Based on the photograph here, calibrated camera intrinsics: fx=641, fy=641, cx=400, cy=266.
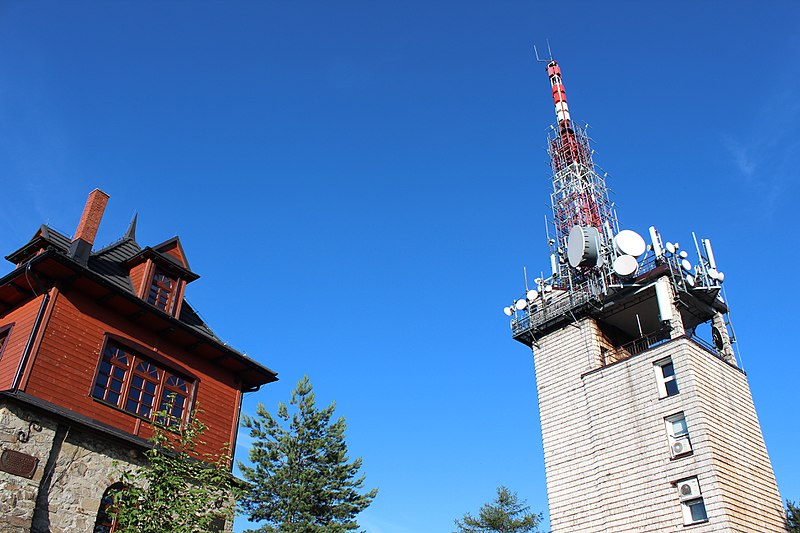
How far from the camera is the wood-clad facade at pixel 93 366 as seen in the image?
18.8 metres

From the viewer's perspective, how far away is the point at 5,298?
22422mm

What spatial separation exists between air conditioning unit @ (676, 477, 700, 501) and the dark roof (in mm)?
17527

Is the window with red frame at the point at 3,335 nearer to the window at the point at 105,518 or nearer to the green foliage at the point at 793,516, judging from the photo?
the window at the point at 105,518

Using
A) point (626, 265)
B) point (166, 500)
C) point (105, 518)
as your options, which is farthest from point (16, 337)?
point (626, 265)

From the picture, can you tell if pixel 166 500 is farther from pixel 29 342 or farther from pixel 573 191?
pixel 573 191

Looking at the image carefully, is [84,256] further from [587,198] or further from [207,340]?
[587,198]

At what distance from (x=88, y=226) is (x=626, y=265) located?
24551 millimetres

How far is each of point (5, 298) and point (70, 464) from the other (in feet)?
22.3

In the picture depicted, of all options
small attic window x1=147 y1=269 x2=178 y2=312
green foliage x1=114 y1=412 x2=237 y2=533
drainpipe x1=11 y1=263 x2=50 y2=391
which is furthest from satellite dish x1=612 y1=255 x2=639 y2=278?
drainpipe x1=11 y1=263 x2=50 y2=391

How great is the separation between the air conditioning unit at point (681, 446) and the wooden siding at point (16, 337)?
25.0 meters

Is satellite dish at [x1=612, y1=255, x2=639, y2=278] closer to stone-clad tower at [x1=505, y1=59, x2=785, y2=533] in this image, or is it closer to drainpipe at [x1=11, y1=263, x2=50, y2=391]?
stone-clad tower at [x1=505, y1=59, x2=785, y2=533]

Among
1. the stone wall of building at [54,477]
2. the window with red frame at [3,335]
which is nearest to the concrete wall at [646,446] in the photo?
the stone wall of building at [54,477]

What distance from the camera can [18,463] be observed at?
18.1 m

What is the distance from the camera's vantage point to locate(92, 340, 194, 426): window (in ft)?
71.9
